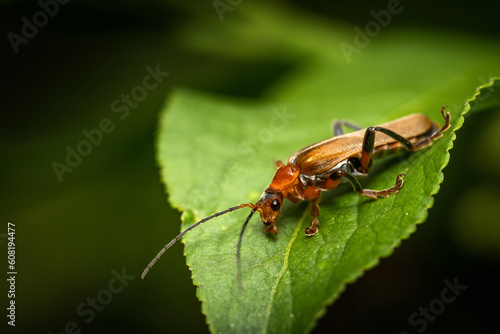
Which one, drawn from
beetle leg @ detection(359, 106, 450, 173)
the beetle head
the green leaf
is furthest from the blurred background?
the beetle head

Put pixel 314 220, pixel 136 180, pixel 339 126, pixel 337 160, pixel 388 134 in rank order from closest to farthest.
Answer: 1. pixel 314 220
2. pixel 388 134
3. pixel 337 160
4. pixel 339 126
5. pixel 136 180

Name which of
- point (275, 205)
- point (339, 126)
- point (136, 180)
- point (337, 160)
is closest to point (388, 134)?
point (337, 160)

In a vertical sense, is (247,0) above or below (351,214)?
above

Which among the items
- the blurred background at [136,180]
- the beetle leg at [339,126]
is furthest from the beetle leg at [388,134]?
the blurred background at [136,180]

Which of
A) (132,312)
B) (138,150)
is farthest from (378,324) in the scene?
(138,150)

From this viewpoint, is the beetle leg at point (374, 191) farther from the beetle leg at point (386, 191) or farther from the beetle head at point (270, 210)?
the beetle head at point (270, 210)

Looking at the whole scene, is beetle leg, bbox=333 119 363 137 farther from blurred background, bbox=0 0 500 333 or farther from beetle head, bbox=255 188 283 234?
blurred background, bbox=0 0 500 333

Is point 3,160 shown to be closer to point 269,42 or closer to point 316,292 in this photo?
point 269,42

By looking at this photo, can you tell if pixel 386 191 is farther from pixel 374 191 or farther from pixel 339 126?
pixel 339 126
